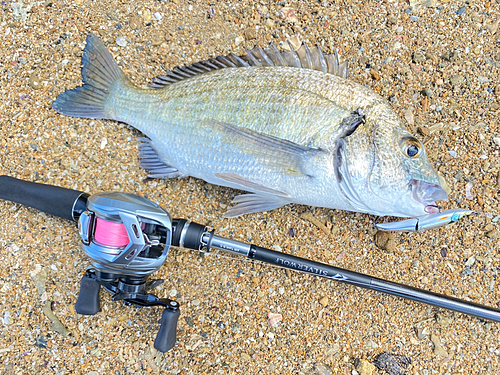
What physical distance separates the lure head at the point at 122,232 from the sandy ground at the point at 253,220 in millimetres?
376

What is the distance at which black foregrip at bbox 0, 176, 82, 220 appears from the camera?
1720mm

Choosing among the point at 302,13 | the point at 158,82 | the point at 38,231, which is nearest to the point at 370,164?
the point at 302,13

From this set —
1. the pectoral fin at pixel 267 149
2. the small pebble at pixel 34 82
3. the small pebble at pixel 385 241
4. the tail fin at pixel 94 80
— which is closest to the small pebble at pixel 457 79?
the small pebble at pixel 385 241

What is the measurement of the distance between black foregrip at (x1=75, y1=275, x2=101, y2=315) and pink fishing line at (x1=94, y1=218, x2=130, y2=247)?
31 cm

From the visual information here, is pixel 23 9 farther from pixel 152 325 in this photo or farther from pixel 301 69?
pixel 152 325

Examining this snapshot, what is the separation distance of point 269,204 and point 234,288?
21.3 inches

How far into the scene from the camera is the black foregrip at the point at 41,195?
172 cm

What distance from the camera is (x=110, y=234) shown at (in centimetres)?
151

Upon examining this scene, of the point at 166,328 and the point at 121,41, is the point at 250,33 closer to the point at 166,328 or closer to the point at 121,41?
the point at 121,41

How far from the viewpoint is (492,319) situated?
5.74 ft

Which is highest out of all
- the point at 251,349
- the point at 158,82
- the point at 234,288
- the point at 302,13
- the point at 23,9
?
the point at 302,13

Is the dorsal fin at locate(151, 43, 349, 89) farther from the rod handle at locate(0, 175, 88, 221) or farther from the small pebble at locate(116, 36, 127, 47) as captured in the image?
the rod handle at locate(0, 175, 88, 221)

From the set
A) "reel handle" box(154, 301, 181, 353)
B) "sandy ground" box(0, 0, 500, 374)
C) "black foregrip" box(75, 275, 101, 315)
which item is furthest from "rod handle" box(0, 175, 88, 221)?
"reel handle" box(154, 301, 181, 353)

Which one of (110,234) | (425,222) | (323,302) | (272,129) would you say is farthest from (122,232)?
(425,222)
